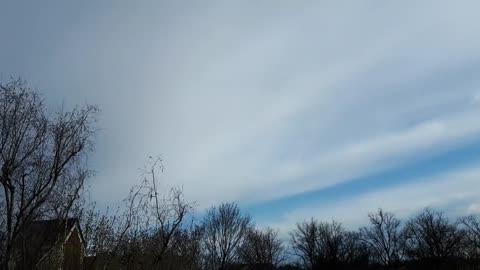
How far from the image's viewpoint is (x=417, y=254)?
100938 millimetres

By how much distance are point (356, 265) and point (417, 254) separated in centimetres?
1171

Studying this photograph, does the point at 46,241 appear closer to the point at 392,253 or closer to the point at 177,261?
the point at 177,261

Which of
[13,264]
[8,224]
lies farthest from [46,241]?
[8,224]

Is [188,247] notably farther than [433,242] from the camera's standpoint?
No

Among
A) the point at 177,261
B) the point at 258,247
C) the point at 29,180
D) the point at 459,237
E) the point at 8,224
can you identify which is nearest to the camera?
the point at 177,261

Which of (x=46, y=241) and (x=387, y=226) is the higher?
(x=387, y=226)

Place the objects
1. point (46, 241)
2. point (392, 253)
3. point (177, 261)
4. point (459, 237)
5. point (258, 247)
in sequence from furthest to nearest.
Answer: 1. point (392, 253)
2. point (459, 237)
3. point (258, 247)
4. point (177, 261)
5. point (46, 241)

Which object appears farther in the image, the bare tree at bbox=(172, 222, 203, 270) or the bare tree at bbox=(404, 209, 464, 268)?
the bare tree at bbox=(404, 209, 464, 268)

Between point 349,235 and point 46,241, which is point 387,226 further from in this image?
point 46,241

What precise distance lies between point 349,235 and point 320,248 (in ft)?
24.0

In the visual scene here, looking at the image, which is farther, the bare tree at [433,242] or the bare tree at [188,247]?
the bare tree at [433,242]

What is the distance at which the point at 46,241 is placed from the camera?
1378 centimetres

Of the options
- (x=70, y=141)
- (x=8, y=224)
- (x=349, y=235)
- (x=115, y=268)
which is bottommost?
(x=115, y=268)

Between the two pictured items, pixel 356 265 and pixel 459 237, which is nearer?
pixel 459 237
